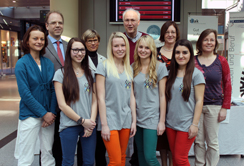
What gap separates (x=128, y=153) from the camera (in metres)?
3.10

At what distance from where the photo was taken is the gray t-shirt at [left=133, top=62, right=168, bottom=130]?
1.99 meters

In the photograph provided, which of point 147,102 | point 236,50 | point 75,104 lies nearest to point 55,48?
point 75,104

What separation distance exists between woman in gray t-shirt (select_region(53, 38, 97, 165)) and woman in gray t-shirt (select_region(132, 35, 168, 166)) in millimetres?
425

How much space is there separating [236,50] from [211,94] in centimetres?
217

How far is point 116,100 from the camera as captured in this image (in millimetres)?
1941

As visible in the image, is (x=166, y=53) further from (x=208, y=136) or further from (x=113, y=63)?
(x=208, y=136)

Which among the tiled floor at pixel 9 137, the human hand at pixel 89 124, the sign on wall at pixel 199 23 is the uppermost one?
the sign on wall at pixel 199 23

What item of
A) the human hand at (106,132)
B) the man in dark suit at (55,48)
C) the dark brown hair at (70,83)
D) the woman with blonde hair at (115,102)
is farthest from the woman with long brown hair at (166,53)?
the man in dark suit at (55,48)

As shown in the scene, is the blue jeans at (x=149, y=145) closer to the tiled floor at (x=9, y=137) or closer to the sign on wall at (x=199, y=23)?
the tiled floor at (x=9, y=137)

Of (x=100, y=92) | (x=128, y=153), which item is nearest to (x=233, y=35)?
(x=128, y=153)

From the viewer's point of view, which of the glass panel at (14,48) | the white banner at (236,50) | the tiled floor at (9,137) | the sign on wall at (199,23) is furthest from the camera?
the glass panel at (14,48)

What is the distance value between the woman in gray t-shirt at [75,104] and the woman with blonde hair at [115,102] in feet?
0.36

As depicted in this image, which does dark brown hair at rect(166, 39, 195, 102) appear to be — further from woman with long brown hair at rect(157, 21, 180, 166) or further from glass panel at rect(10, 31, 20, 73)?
glass panel at rect(10, 31, 20, 73)

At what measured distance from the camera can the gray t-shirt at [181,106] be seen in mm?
1977
